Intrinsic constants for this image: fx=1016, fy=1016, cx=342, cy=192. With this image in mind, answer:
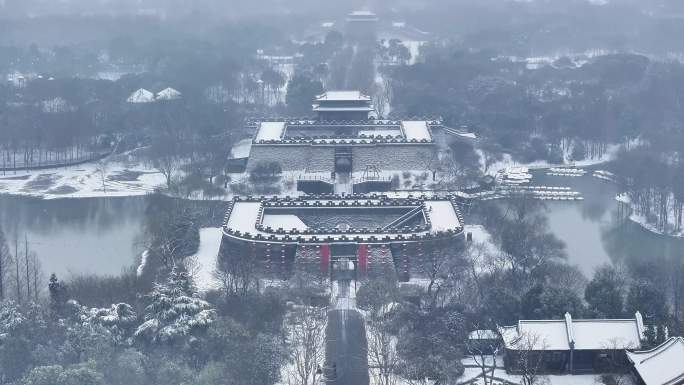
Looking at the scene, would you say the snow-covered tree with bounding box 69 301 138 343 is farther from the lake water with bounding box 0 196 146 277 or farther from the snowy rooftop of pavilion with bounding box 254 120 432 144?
the snowy rooftop of pavilion with bounding box 254 120 432 144

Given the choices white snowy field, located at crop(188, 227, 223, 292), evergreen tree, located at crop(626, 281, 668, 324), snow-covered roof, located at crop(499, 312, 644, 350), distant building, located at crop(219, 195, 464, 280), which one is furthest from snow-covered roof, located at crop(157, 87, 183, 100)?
snow-covered roof, located at crop(499, 312, 644, 350)

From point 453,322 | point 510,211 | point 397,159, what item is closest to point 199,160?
point 397,159

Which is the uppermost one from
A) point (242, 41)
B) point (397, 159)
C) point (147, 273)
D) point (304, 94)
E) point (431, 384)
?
point (242, 41)

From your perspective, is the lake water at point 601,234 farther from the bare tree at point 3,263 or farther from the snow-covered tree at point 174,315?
the bare tree at point 3,263

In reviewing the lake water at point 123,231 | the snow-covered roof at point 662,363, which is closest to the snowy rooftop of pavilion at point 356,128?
the lake water at point 123,231

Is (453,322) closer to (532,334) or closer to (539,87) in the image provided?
(532,334)

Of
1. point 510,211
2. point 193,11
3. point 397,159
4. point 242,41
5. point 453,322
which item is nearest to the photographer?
point 453,322
